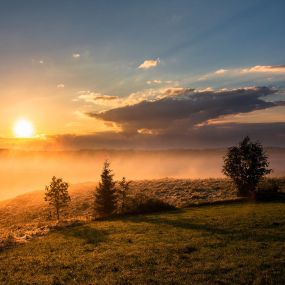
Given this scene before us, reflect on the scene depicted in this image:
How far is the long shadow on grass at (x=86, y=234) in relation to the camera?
37134mm

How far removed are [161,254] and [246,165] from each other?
177 feet

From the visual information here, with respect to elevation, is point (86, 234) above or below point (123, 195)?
below

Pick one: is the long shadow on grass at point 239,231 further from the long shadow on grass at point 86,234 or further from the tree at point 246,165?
the tree at point 246,165

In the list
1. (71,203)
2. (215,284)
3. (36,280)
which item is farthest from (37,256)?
(71,203)

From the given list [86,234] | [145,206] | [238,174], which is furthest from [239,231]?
[238,174]

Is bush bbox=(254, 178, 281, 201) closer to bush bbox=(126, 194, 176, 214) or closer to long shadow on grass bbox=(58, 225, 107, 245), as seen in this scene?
bush bbox=(126, 194, 176, 214)

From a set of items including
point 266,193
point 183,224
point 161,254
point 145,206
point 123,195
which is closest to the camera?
point 161,254

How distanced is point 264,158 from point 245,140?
18.4 ft

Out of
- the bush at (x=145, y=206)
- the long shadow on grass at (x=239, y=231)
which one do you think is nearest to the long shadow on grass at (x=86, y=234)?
the long shadow on grass at (x=239, y=231)

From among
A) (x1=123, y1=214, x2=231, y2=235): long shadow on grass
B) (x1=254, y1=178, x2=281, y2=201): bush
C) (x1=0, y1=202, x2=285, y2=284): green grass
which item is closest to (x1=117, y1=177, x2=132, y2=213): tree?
(x1=123, y1=214, x2=231, y2=235): long shadow on grass

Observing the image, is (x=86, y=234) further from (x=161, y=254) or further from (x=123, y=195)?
(x=123, y=195)

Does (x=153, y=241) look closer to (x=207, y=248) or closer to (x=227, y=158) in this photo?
(x=207, y=248)

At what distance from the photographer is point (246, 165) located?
78.6 metres

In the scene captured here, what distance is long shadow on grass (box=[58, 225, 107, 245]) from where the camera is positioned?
37.1 m
